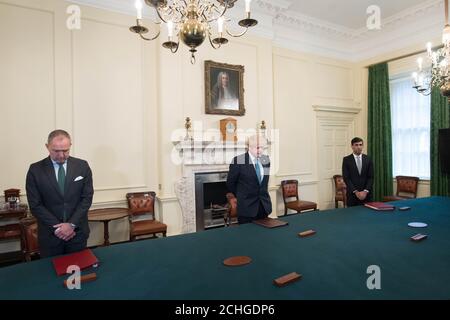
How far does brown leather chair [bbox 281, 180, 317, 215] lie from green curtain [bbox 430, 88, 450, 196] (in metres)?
2.39

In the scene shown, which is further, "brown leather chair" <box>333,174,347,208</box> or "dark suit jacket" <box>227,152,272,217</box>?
"brown leather chair" <box>333,174,347,208</box>

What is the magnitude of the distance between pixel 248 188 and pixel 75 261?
1788 millimetres

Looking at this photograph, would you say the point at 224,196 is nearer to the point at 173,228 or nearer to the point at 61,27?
the point at 173,228

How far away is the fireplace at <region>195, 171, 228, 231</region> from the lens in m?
4.87

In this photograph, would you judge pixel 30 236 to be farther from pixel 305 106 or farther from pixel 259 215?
pixel 305 106

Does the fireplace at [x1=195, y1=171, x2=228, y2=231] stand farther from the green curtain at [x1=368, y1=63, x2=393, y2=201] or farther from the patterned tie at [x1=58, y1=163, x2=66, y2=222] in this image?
the green curtain at [x1=368, y1=63, x2=393, y2=201]

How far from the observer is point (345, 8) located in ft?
17.7

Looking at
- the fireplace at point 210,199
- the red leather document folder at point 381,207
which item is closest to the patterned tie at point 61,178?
the fireplace at point 210,199

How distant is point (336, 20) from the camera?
592 centimetres

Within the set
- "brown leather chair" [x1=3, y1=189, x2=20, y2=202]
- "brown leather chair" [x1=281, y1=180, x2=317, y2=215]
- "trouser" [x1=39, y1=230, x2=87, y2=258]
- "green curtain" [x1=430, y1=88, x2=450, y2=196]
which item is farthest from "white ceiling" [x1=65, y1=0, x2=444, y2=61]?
"trouser" [x1=39, y1=230, x2=87, y2=258]

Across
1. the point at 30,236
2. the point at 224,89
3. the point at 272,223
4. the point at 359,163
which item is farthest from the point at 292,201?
the point at 30,236

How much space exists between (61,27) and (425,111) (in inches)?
270
